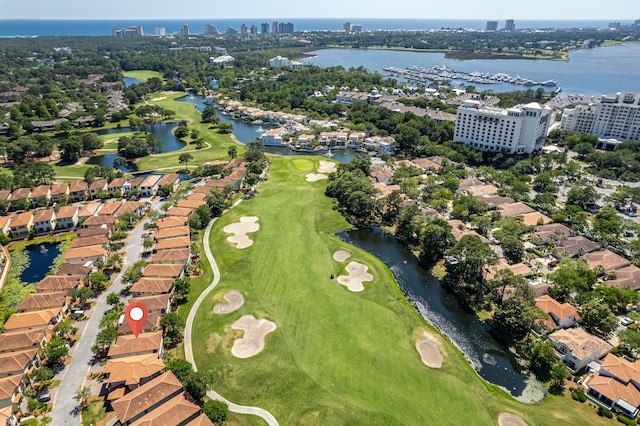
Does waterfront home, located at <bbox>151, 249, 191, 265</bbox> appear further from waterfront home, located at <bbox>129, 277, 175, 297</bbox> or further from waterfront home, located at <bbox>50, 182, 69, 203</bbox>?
waterfront home, located at <bbox>50, 182, 69, 203</bbox>

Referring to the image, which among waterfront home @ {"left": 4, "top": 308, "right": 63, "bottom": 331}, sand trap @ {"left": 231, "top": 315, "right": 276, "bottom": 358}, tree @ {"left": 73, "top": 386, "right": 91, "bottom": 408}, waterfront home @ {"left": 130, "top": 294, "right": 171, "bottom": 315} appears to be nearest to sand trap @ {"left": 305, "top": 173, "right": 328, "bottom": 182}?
sand trap @ {"left": 231, "top": 315, "right": 276, "bottom": 358}

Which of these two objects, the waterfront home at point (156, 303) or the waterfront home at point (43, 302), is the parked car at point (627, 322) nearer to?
the waterfront home at point (156, 303)

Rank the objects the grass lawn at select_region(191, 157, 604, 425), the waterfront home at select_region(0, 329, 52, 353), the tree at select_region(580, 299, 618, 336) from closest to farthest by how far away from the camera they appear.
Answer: the grass lawn at select_region(191, 157, 604, 425), the waterfront home at select_region(0, 329, 52, 353), the tree at select_region(580, 299, 618, 336)

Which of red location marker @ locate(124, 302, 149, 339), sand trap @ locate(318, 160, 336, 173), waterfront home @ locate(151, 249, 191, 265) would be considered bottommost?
waterfront home @ locate(151, 249, 191, 265)

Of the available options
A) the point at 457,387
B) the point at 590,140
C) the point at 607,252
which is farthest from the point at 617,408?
the point at 590,140

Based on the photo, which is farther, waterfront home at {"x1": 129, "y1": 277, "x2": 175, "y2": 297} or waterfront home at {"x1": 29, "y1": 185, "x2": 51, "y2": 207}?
waterfront home at {"x1": 29, "y1": 185, "x2": 51, "y2": 207}

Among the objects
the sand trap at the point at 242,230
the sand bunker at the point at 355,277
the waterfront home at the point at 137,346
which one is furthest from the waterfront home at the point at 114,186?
the sand bunker at the point at 355,277

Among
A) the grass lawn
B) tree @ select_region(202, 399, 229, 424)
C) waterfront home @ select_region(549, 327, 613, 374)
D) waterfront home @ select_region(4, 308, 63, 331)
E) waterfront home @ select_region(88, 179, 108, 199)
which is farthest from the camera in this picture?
waterfront home @ select_region(88, 179, 108, 199)

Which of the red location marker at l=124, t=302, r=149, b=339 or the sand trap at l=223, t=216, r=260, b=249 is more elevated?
the red location marker at l=124, t=302, r=149, b=339

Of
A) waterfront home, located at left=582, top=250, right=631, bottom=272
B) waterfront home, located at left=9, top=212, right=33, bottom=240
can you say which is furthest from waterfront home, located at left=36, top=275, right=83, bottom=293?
waterfront home, located at left=582, top=250, right=631, bottom=272
